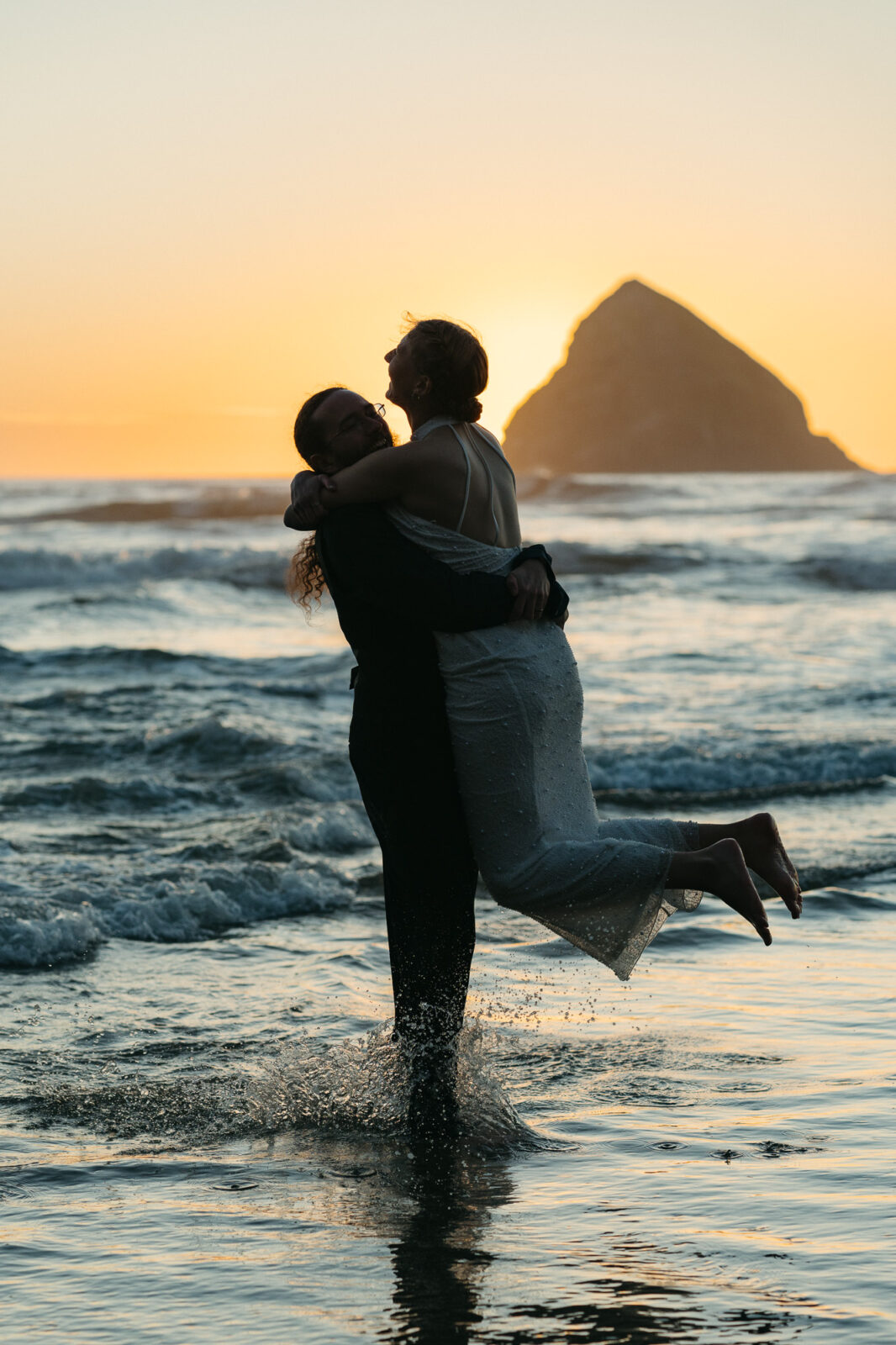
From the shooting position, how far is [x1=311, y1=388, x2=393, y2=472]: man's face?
11.3 ft

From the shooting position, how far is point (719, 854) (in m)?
3.19

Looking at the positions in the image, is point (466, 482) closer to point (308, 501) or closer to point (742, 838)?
point (308, 501)

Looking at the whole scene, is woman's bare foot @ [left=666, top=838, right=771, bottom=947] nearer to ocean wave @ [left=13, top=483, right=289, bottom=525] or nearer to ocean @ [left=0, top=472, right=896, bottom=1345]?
ocean @ [left=0, top=472, right=896, bottom=1345]

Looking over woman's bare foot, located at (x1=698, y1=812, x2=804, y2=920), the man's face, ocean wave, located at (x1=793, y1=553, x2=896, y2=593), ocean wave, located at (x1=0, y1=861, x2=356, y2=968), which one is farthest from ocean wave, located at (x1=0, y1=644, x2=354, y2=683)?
ocean wave, located at (x1=793, y1=553, x2=896, y2=593)

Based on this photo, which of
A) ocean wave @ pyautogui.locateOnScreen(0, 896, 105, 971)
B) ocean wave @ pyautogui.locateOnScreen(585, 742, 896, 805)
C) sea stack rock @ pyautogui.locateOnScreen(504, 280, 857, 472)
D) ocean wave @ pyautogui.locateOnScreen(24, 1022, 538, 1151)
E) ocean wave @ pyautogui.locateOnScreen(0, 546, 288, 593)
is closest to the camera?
ocean wave @ pyautogui.locateOnScreen(24, 1022, 538, 1151)

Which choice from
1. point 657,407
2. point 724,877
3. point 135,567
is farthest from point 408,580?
point 657,407

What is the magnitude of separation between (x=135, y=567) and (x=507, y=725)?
28294 mm

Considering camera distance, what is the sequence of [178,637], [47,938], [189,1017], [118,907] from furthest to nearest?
1. [178,637]
2. [118,907]
3. [47,938]
4. [189,1017]

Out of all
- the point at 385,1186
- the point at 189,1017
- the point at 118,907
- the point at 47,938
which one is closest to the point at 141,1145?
the point at 385,1186

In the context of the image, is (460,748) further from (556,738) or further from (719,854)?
(719,854)

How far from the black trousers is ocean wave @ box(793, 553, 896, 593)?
73.5 ft

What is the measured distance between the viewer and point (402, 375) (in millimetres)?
3348

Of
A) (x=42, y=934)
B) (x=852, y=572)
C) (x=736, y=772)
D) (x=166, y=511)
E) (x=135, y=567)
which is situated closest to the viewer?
(x=42, y=934)

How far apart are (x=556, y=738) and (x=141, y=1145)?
1.47 m
